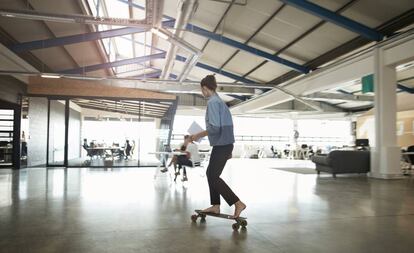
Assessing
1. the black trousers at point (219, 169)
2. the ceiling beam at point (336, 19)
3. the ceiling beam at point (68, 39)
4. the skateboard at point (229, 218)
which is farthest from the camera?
the ceiling beam at point (68, 39)

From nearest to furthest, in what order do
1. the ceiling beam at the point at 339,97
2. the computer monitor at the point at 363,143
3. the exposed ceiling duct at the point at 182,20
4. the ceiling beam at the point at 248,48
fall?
the exposed ceiling duct at the point at 182,20
the ceiling beam at the point at 248,48
the computer monitor at the point at 363,143
the ceiling beam at the point at 339,97

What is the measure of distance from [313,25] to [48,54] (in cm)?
735

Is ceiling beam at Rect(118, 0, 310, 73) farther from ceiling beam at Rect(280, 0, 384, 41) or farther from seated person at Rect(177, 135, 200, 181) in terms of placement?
seated person at Rect(177, 135, 200, 181)

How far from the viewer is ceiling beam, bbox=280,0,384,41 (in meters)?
6.45

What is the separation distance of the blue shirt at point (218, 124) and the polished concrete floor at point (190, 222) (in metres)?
0.77

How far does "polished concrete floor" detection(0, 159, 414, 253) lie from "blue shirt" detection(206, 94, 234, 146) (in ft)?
2.52

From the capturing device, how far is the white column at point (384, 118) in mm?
7113

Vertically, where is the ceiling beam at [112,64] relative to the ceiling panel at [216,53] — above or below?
below

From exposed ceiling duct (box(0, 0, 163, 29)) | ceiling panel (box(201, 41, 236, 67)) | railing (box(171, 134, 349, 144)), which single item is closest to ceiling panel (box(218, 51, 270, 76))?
ceiling panel (box(201, 41, 236, 67))

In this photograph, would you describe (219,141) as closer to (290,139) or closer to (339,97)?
(339,97)

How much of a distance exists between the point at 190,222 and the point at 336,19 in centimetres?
569

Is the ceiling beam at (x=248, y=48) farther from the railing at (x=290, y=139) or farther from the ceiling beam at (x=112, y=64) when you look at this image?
the railing at (x=290, y=139)

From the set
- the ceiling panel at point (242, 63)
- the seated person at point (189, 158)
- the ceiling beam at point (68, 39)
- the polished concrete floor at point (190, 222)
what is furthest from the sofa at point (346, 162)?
the ceiling beam at point (68, 39)

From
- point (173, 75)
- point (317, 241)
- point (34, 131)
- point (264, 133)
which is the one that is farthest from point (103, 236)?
point (264, 133)
